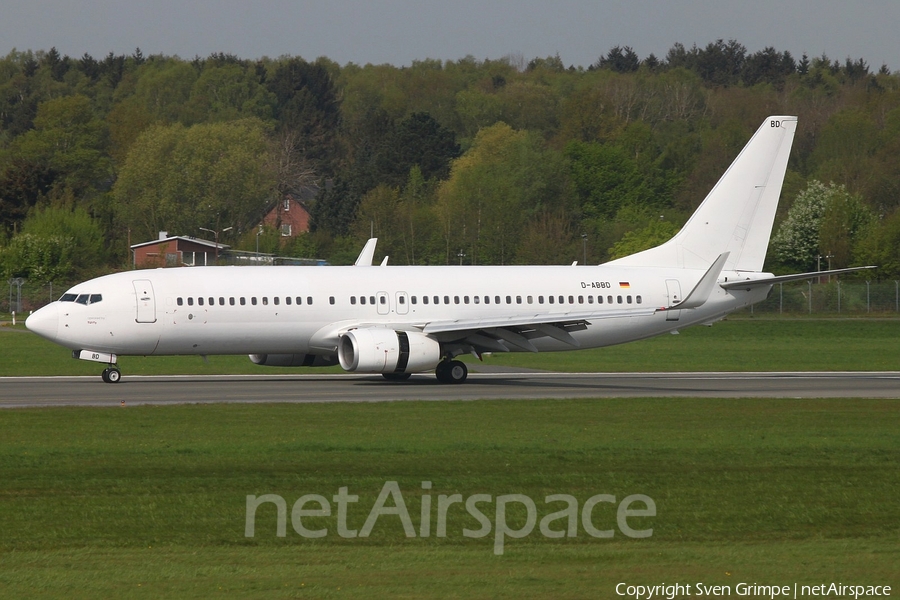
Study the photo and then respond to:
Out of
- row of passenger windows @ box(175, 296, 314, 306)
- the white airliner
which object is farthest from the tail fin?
row of passenger windows @ box(175, 296, 314, 306)

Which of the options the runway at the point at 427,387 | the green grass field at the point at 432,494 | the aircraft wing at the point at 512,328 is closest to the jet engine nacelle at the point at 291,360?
the runway at the point at 427,387

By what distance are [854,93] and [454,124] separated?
54290 mm

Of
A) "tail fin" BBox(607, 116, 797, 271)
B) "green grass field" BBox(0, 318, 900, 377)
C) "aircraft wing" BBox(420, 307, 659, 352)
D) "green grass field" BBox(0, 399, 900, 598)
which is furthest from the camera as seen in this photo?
"green grass field" BBox(0, 318, 900, 377)

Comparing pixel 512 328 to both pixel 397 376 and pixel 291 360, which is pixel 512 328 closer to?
pixel 397 376

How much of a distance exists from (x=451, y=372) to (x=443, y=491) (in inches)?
815

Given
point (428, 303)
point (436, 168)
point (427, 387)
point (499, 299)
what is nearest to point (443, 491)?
point (427, 387)

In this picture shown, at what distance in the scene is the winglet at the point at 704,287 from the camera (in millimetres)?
35719

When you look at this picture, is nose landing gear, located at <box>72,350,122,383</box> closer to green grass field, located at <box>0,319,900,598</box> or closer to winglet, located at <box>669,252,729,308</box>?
green grass field, located at <box>0,319,900,598</box>

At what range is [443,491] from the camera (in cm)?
1634

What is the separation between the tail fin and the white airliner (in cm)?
3

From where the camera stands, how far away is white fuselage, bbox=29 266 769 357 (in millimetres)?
35375

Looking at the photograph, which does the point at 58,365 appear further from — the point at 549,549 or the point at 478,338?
the point at 549,549

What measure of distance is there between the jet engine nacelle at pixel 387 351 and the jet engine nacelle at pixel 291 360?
2827 millimetres

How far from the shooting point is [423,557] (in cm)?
1272
